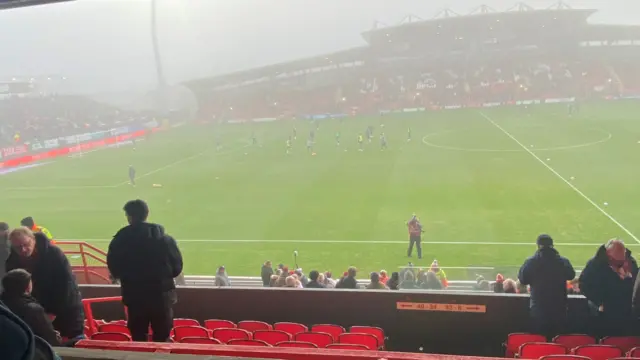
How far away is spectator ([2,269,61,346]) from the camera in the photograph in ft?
7.57

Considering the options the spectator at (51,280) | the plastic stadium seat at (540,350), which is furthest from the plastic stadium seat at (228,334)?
the plastic stadium seat at (540,350)

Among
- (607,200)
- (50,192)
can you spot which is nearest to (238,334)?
(607,200)

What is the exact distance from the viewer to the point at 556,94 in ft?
125

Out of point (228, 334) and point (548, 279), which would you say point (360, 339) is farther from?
point (548, 279)

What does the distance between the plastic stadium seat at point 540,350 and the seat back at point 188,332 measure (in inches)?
79.4

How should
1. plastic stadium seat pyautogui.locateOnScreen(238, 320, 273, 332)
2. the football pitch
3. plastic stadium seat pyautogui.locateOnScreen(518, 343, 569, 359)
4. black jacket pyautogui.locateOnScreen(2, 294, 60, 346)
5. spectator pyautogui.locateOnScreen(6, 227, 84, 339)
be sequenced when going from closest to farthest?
black jacket pyautogui.locateOnScreen(2, 294, 60, 346) < spectator pyautogui.locateOnScreen(6, 227, 84, 339) < plastic stadium seat pyautogui.locateOnScreen(518, 343, 569, 359) < plastic stadium seat pyautogui.locateOnScreen(238, 320, 273, 332) < the football pitch

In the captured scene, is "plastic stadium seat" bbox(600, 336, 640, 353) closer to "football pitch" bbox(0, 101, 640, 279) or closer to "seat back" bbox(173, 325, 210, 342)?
"seat back" bbox(173, 325, 210, 342)

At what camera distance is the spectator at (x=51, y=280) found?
9.58 ft

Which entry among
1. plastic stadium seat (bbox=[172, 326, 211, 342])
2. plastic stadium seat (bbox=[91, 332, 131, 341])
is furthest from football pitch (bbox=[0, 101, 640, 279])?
plastic stadium seat (bbox=[91, 332, 131, 341])

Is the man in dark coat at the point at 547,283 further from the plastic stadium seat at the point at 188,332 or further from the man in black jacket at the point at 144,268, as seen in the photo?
the man in black jacket at the point at 144,268

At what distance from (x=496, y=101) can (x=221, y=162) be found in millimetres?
20866

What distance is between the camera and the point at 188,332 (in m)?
3.66

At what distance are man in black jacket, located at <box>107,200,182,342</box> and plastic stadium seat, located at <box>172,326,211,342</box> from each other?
49 cm

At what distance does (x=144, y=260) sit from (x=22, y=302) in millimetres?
766
